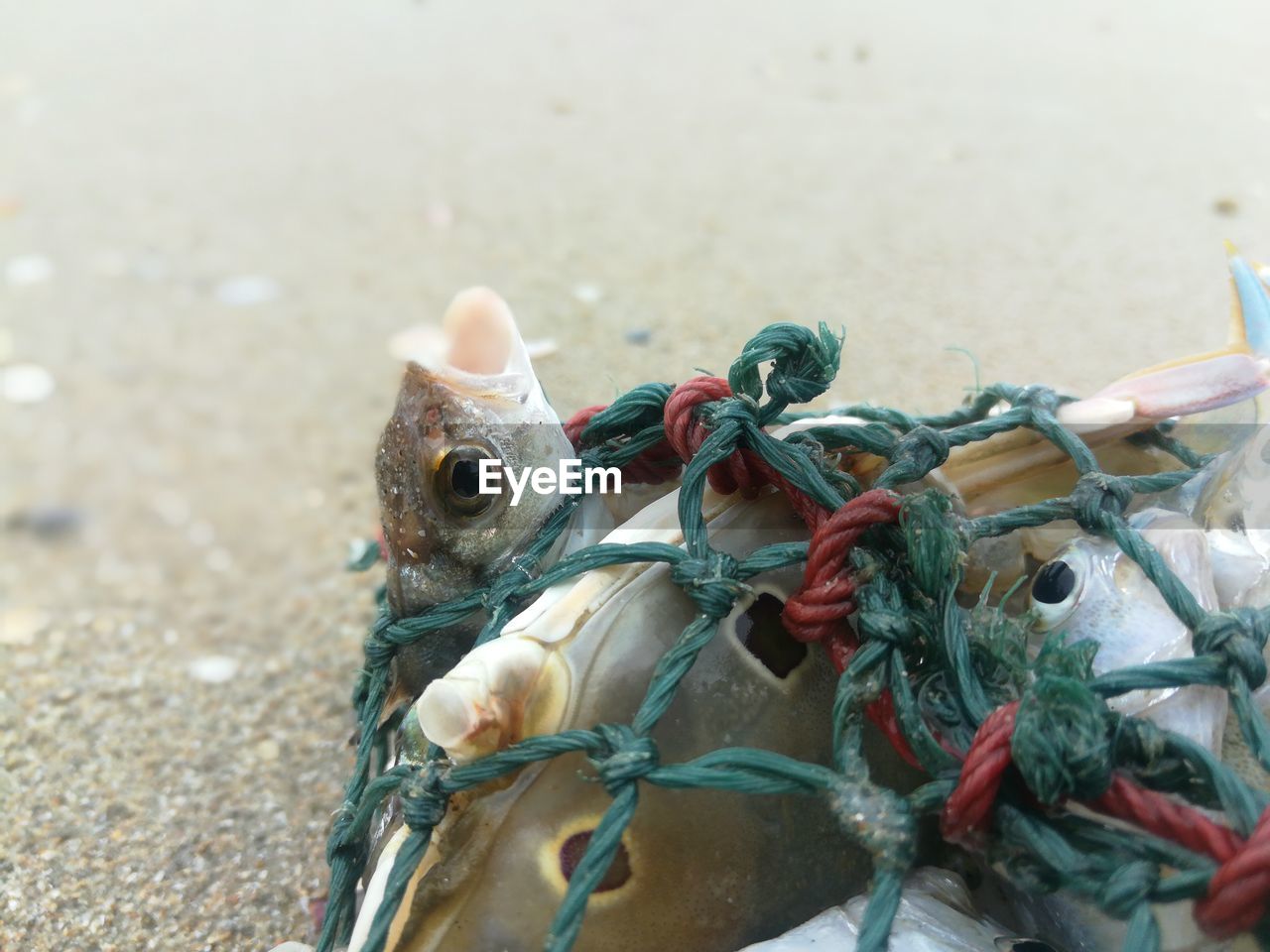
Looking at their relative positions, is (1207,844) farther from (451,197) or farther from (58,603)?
A: (451,197)

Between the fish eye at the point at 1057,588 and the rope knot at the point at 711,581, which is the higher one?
the fish eye at the point at 1057,588

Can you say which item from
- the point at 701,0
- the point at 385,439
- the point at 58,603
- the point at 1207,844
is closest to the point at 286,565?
the point at 58,603

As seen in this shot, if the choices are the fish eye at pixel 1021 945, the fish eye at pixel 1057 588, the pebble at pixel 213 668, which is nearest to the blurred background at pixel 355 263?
the pebble at pixel 213 668

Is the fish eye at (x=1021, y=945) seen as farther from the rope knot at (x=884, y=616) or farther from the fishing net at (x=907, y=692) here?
the rope knot at (x=884, y=616)

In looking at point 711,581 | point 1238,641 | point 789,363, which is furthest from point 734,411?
point 1238,641

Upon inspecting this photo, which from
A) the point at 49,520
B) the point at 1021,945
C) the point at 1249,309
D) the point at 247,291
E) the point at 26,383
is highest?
the point at 1249,309

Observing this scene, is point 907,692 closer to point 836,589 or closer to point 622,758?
point 836,589
